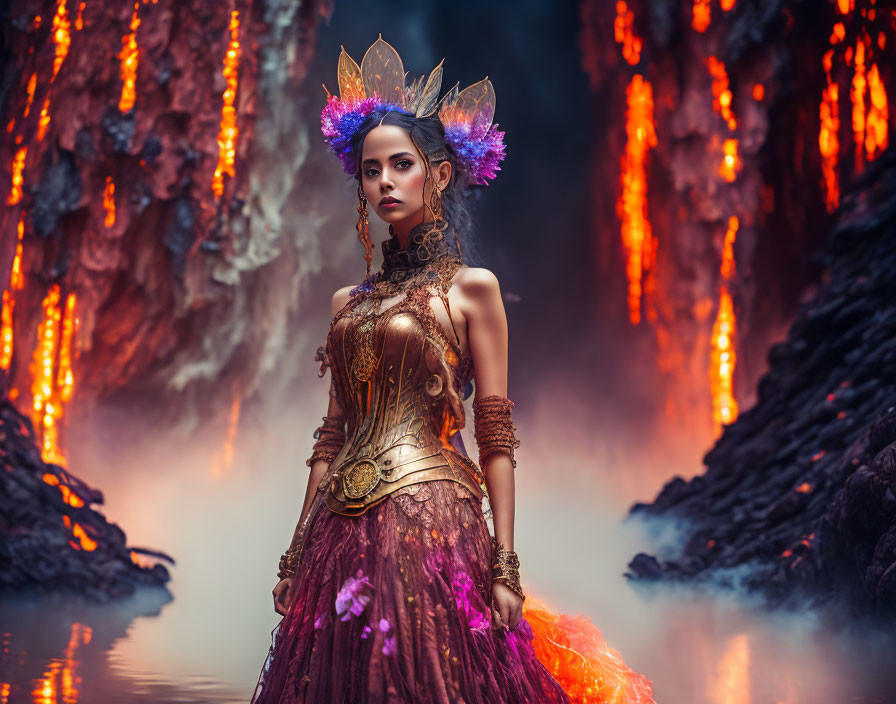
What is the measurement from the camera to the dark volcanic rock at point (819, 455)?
12.9 feet

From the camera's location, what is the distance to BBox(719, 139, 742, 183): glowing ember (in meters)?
7.50

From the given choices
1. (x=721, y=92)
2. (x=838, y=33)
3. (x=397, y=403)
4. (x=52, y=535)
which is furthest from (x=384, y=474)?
(x=721, y=92)

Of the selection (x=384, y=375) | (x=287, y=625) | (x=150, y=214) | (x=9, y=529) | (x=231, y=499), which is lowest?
(x=287, y=625)

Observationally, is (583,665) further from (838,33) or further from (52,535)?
(838,33)

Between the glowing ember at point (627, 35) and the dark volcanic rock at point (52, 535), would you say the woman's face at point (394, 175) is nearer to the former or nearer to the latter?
the dark volcanic rock at point (52, 535)

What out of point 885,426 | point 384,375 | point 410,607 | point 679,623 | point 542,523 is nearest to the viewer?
point 410,607

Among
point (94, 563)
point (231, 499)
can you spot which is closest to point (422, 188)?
point (94, 563)

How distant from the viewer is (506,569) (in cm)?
174

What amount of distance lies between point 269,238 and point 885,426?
4.95 meters

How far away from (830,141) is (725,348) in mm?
1956

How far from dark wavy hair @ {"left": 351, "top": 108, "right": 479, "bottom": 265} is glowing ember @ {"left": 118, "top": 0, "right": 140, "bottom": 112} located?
4556mm

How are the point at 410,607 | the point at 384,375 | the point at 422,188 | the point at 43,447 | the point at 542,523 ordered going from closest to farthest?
the point at 410,607, the point at 384,375, the point at 422,188, the point at 43,447, the point at 542,523

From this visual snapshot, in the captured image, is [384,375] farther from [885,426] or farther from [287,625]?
[885,426]

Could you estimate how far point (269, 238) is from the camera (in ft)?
23.3
